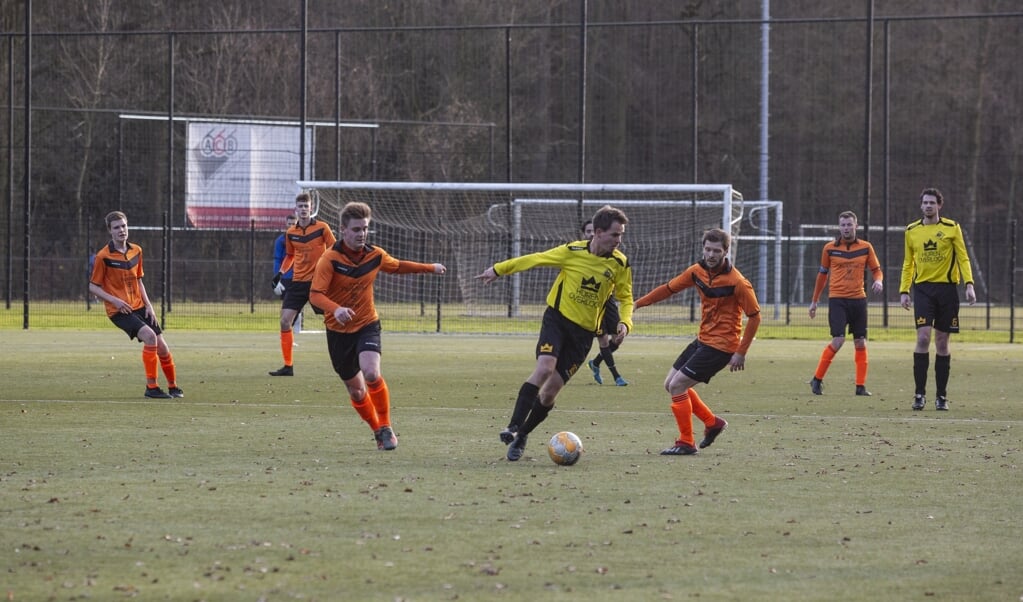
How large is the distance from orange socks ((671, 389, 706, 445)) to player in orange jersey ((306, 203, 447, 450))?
73.6 inches

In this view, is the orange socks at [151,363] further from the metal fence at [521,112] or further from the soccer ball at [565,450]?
the metal fence at [521,112]

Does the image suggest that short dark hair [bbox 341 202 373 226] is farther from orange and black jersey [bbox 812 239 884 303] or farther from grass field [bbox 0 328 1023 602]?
orange and black jersey [bbox 812 239 884 303]

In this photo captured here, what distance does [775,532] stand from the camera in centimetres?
671

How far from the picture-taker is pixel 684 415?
9711 mm

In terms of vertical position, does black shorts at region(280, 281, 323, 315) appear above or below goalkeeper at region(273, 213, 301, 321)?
below

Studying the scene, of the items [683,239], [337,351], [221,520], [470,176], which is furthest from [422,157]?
[221,520]

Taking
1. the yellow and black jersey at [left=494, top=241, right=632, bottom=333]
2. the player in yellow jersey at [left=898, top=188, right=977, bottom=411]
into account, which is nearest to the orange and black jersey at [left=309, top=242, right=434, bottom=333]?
the yellow and black jersey at [left=494, top=241, right=632, bottom=333]

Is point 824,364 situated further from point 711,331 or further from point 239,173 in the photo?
point 239,173

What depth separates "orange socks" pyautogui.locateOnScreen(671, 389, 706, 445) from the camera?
9688 mm

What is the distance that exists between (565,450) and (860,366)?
6.81 meters

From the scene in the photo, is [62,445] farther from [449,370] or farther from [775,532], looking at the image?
[449,370]

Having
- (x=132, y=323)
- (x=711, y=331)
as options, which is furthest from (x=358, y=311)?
(x=132, y=323)

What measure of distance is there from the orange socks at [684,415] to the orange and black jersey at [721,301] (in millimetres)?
455

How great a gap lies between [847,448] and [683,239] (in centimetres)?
2091
